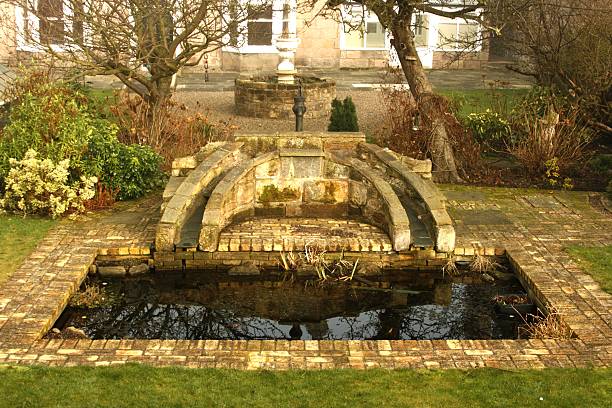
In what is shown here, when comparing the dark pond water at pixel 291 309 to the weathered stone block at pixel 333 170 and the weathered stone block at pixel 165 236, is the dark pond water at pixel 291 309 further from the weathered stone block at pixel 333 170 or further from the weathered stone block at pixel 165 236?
the weathered stone block at pixel 333 170

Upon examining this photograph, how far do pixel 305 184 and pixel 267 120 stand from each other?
8.03 meters

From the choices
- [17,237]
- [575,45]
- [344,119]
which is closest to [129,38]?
[344,119]

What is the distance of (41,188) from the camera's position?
12016 millimetres

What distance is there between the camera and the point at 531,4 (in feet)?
49.3

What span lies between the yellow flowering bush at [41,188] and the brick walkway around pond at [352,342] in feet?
1.41

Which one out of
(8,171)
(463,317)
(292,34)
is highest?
(292,34)

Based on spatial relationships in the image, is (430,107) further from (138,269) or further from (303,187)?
(138,269)

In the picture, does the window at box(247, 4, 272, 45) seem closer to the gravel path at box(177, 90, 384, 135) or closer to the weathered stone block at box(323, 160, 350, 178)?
the gravel path at box(177, 90, 384, 135)

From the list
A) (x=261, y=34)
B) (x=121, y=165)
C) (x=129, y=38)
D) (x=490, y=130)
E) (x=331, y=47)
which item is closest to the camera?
(x=121, y=165)

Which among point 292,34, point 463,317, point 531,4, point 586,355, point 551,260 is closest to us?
point 586,355

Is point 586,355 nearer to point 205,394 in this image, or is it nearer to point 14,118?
point 205,394

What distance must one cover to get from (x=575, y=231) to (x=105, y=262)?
6.63 m

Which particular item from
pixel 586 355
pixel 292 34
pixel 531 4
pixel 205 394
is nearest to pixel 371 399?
pixel 205 394

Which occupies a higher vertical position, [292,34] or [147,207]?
[292,34]
